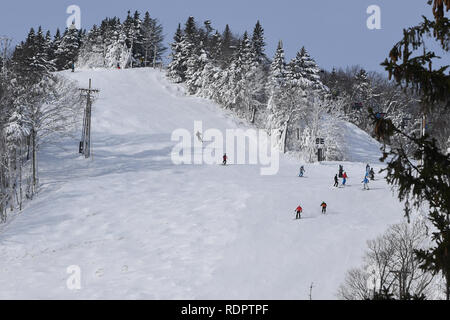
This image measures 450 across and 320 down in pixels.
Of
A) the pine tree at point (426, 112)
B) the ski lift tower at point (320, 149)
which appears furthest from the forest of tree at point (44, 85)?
the pine tree at point (426, 112)

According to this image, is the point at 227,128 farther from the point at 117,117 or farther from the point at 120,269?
the point at 120,269

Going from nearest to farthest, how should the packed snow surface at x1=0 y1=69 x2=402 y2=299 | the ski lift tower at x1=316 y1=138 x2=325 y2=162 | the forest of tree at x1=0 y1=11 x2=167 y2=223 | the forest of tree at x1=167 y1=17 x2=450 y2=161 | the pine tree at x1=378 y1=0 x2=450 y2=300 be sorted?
the pine tree at x1=378 y1=0 x2=450 y2=300, the packed snow surface at x1=0 y1=69 x2=402 y2=299, the forest of tree at x1=0 y1=11 x2=167 y2=223, the ski lift tower at x1=316 y1=138 x2=325 y2=162, the forest of tree at x1=167 y1=17 x2=450 y2=161

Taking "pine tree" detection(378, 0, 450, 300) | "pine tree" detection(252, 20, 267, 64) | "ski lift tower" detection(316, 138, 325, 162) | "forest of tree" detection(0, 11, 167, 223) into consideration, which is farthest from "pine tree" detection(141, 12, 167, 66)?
"pine tree" detection(378, 0, 450, 300)

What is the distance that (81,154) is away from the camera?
45219 mm

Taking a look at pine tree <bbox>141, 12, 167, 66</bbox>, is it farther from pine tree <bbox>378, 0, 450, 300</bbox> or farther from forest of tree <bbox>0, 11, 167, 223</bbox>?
pine tree <bbox>378, 0, 450, 300</bbox>

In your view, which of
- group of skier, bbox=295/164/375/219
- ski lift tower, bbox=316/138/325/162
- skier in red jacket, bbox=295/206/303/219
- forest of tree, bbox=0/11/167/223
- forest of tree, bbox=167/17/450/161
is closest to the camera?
skier in red jacket, bbox=295/206/303/219

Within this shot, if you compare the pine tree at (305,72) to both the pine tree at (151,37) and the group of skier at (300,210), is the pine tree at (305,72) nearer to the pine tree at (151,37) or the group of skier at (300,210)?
the group of skier at (300,210)

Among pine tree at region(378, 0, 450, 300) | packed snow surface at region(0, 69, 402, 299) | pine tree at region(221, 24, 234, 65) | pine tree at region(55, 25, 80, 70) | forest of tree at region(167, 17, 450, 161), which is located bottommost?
packed snow surface at region(0, 69, 402, 299)

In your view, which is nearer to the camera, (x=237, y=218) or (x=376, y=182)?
(x=237, y=218)

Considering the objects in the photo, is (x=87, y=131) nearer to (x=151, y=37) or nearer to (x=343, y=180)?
(x=343, y=180)

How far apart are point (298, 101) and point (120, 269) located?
3830cm

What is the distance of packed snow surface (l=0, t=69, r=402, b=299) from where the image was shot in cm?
2058
